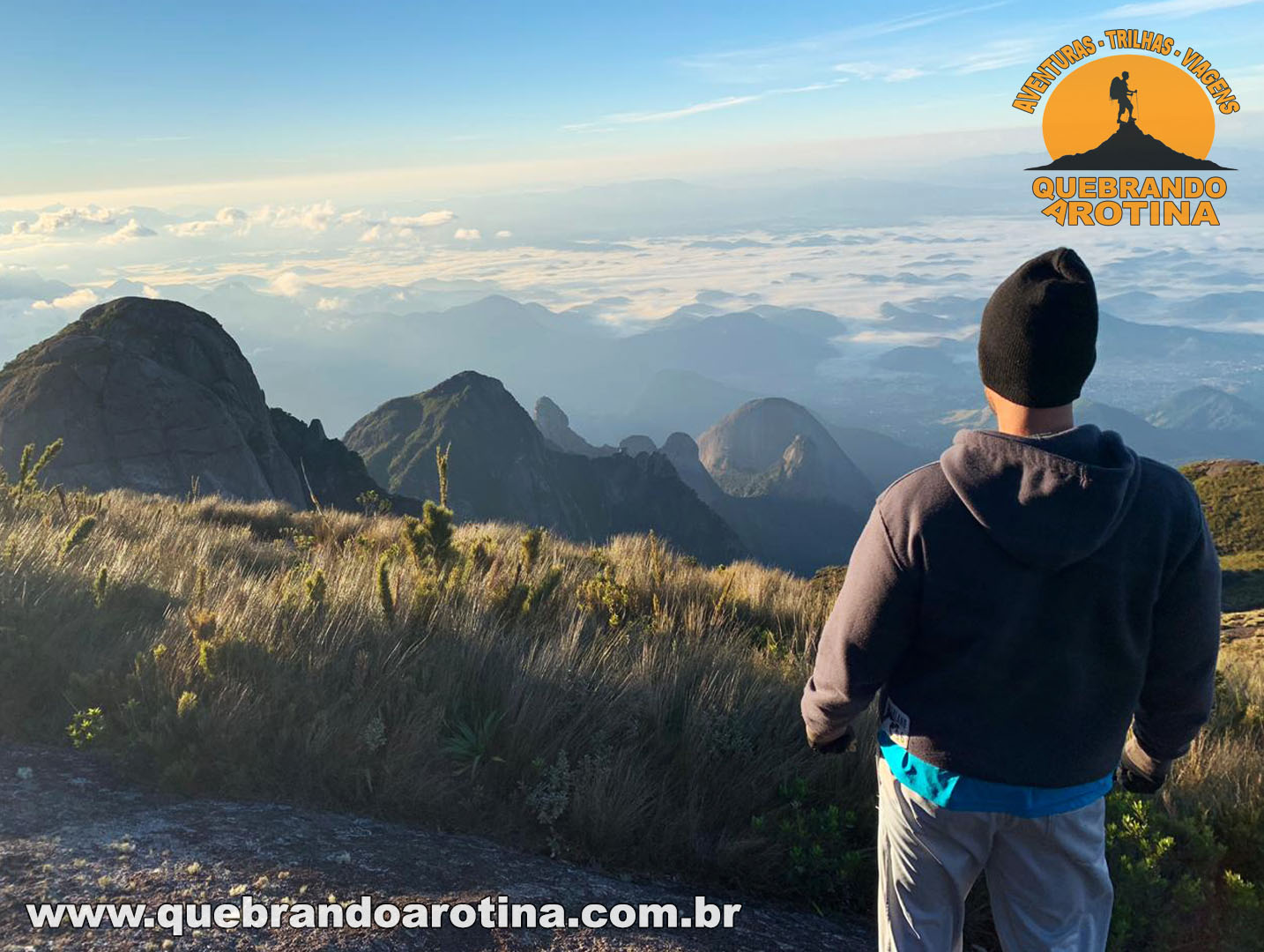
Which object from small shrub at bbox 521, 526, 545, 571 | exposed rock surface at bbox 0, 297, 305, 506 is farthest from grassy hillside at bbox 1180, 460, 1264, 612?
exposed rock surface at bbox 0, 297, 305, 506

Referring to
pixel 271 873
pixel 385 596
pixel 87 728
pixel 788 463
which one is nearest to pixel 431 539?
pixel 385 596

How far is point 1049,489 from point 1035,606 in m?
0.32

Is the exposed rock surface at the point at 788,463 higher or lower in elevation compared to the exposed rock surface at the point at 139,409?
lower

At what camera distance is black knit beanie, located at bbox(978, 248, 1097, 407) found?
206 centimetres

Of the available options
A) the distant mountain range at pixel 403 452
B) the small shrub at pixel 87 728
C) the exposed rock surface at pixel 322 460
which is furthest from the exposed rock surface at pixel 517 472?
the small shrub at pixel 87 728

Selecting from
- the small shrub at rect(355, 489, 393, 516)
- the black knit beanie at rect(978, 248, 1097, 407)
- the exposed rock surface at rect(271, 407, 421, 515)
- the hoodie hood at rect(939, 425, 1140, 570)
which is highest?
the black knit beanie at rect(978, 248, 1097, 407)

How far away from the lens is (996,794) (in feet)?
7.17

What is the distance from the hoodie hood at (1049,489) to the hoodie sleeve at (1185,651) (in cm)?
29

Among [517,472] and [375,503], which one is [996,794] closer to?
[375,503]

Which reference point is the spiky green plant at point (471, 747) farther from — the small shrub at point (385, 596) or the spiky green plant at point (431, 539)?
the spiky green plant at point (431, 539)

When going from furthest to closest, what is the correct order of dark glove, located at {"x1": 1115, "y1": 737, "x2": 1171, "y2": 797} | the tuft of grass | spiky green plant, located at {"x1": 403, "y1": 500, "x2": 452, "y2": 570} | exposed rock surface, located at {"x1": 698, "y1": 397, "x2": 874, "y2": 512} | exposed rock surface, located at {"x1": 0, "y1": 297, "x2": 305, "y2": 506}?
exposed rock surface, located at {"x1": 698, "y1": 397, "x2": 874, "y2": 512}, exposed rock surface, located at {"x1": 0, "y1": 297, "x2": 305, "y2": 506}, spiky green plant, located at {"x1": 403, "y1": 500, "x2": 452, "y2": 570}, the tuft of grass, dark glove, located at {"x1": 1115, "y1": 737, "x2": 1171, "y2": 797}

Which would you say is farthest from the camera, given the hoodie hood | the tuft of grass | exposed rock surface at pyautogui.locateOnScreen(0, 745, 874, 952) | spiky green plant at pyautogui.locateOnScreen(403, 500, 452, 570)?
spiky green plant at pyautogui.locateOnScreen(403, 500, 452, 570)

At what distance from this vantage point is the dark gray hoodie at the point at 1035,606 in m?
2.04

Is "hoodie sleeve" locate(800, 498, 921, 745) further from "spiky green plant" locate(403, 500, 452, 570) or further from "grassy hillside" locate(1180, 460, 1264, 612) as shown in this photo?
"grassy hillside" locate(1180, 460, 1264, 612)
